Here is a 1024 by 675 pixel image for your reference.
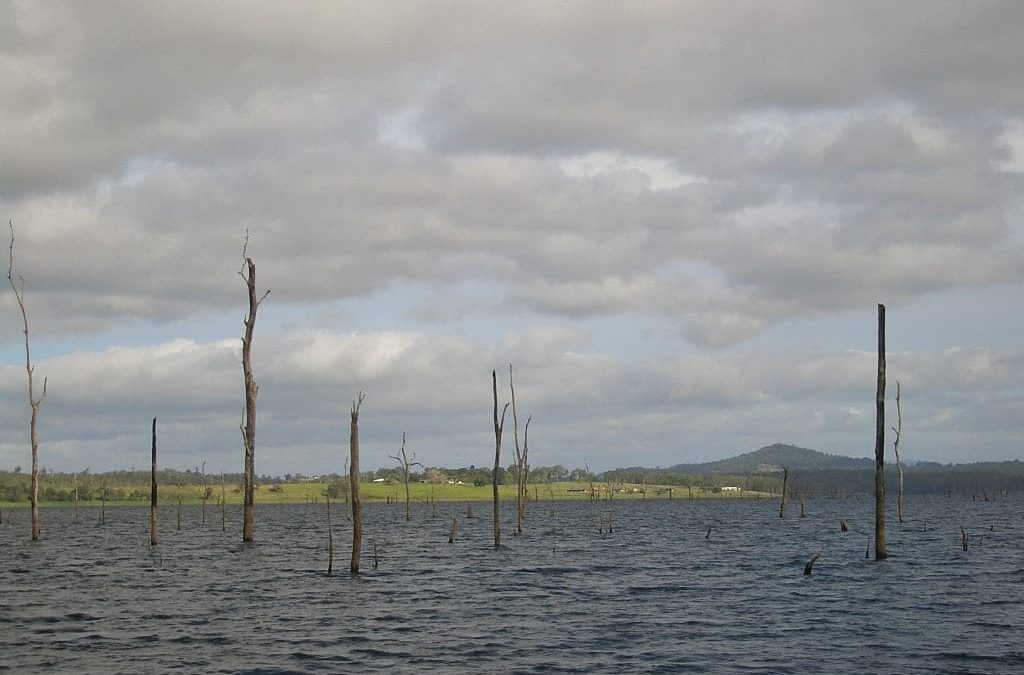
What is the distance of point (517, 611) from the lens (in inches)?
1332

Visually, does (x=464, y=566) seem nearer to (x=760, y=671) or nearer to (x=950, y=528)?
(x=760, y=671)

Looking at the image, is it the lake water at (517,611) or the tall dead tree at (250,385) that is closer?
the lake water at (517,611)

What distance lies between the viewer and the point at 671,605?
Answer: 35156 mm

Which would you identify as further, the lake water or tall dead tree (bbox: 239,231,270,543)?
tall dead tree (bbox: 239,231,270,543)

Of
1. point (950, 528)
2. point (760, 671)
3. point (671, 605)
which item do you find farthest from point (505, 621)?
point (950, 528)

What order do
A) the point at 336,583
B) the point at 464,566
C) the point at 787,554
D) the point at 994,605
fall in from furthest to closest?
1. the point at 787,554
2. the point at 464,566
3. the point at 336,583
4. the point at 994,605

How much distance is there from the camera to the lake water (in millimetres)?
24984

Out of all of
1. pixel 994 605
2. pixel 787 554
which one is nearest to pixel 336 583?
pixel 994 605

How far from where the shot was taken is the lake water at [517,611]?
24984 mm

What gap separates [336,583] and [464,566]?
1086 centimetres

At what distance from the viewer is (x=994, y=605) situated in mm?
34562

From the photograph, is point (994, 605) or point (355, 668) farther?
point (994, 605)

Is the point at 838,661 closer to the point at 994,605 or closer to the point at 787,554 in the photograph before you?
the point at 994,605

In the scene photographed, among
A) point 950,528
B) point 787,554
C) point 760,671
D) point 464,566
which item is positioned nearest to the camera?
point 760,671
